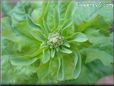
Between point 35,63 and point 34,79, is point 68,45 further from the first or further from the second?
point 34,79

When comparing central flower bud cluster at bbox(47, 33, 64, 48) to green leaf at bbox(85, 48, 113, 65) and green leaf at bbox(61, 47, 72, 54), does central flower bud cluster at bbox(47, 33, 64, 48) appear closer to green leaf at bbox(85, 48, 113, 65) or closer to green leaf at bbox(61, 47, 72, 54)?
green leaf at bbox(61, 47, 72, 54)

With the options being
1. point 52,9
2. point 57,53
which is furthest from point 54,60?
point 52,9

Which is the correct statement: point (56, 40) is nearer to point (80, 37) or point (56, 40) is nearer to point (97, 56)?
point (80, 37)

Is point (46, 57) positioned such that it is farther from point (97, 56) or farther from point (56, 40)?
point (97, 56)

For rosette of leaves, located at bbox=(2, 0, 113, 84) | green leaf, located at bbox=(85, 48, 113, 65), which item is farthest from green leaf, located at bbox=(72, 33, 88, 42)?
green leaf, located at bbox=(85, 48, 113, 65)

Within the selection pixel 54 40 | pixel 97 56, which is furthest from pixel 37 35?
pixel 97 56

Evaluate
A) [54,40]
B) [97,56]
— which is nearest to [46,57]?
[54,40]

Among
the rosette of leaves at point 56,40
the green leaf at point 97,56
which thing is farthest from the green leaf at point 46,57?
the green leaf at point 97,56

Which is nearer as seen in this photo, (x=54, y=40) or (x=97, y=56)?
(x=54, y=40)
